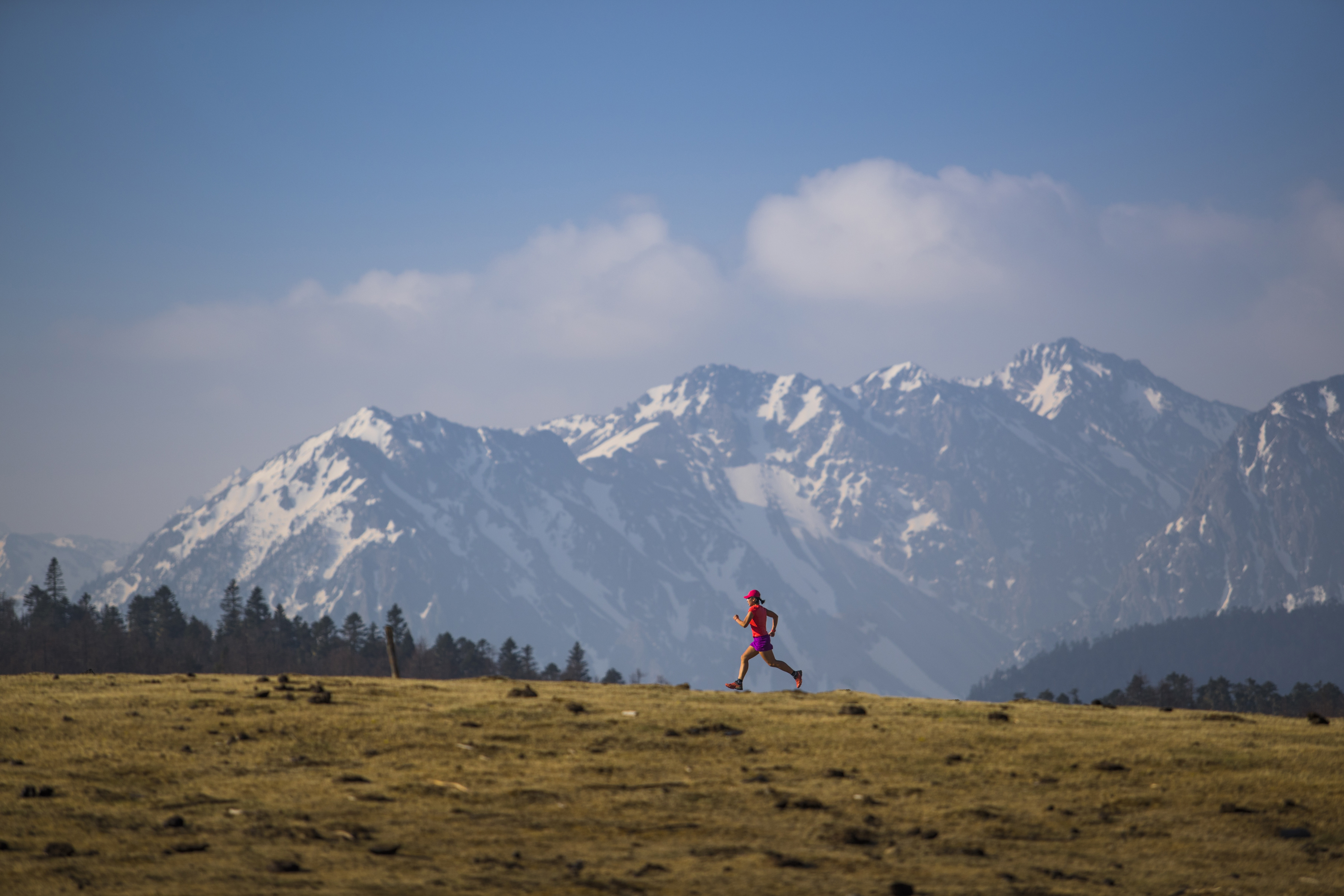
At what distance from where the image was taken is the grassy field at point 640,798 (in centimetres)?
1420

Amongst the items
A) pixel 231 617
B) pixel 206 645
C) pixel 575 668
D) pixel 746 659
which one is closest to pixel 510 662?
pixel 575 668

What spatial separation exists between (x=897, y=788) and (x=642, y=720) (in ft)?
18.2

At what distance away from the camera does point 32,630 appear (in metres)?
147

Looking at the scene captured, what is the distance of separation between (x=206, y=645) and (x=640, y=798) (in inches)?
6206

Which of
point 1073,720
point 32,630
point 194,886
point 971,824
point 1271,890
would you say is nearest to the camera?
point 194,886

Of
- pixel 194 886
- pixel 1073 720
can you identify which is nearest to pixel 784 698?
pixel 1073 720

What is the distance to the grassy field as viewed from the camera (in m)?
14.2

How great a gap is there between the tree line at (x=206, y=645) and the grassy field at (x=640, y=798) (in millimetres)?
119439

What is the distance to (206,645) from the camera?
158250mm

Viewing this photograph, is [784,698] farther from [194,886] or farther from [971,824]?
[194,886]

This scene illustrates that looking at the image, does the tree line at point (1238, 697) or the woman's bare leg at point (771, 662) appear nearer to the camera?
the woman's bare leg at point (771, 662)

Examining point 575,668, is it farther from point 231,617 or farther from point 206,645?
point 206,645

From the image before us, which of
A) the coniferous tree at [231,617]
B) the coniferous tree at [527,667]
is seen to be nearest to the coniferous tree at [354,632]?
the coniferous tree at [231,617]

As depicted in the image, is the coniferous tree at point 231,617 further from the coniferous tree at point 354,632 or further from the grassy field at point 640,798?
the grassy field at point 640,798
